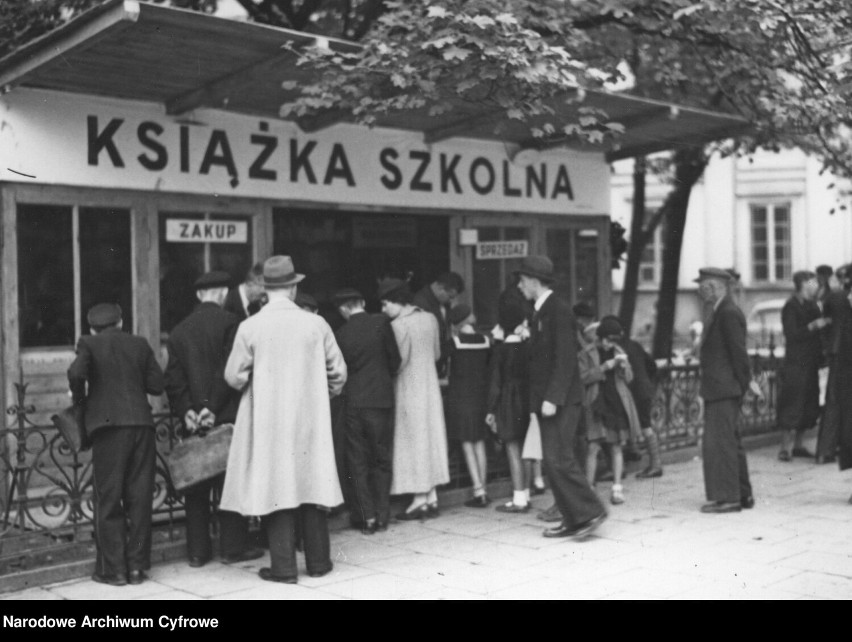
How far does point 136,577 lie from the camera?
6855 millimetres

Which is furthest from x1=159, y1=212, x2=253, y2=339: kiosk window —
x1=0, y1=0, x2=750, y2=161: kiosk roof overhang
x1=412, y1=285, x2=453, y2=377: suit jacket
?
x1=412, y1=285, x2=453, y2=377: suit jacket

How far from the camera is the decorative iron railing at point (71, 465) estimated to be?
6.89 m

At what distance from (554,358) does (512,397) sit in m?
1.25

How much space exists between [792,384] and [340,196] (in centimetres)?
535

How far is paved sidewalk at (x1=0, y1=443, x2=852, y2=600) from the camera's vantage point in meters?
6.42

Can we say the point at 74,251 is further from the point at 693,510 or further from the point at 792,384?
the point at 792,384

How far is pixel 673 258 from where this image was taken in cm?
1548

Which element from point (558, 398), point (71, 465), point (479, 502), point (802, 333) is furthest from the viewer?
point (802, 333)

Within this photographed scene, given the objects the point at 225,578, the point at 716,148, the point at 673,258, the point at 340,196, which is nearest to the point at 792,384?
the point at 716,148

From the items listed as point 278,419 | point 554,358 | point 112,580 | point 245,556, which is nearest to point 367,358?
point 554,358

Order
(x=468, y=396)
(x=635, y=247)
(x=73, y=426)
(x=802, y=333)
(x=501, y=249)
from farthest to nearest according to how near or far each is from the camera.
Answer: (x=635, y=247), (x=501, y=249), (x=802, y=333), (x=468, y=396), (x=73, y=426)

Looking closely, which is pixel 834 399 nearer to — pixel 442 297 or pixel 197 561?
pixel 442 297

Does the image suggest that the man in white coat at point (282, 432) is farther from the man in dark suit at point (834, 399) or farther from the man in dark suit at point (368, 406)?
the man in dark suit at point (834, 399)
